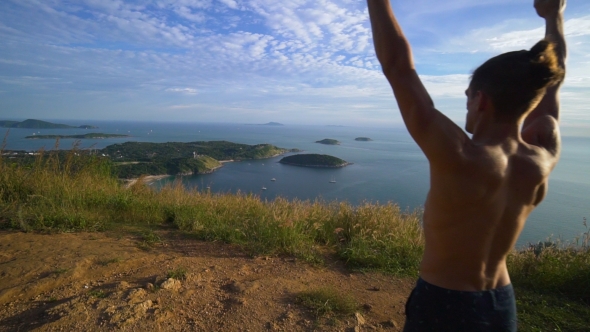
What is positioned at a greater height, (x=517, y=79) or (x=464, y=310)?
(x=517, y=79)

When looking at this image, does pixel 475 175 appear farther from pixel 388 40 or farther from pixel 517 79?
pixel 388 40

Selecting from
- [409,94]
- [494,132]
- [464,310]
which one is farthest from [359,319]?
[409,94]

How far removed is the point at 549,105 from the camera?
4.58 ft

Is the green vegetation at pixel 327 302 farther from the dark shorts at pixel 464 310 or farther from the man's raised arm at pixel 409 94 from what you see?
the man's raised arm at pixel 409 94

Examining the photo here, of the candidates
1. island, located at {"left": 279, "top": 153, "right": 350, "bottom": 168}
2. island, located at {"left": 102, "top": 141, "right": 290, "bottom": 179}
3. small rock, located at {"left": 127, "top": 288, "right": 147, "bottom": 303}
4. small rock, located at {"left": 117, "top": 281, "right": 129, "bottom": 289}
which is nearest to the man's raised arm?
small rock, located at {"left": 127, "top": 288, "right": 147, "bottom": 303}

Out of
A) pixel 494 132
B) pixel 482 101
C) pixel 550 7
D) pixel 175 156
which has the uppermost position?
pixel 550 7

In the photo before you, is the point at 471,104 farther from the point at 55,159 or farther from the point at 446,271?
the point at 55,159

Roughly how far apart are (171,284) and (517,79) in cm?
291

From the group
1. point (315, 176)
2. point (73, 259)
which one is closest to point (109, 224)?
point (73, 259)

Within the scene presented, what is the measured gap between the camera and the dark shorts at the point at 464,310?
1.14 meters

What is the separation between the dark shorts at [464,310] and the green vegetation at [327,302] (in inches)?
66.5

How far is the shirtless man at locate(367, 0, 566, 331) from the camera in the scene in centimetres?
104

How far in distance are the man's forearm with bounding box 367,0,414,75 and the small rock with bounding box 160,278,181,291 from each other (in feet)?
8.72

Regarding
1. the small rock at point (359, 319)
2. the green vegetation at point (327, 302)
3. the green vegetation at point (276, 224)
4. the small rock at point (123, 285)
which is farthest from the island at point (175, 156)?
the small rock at point (359, 319)
